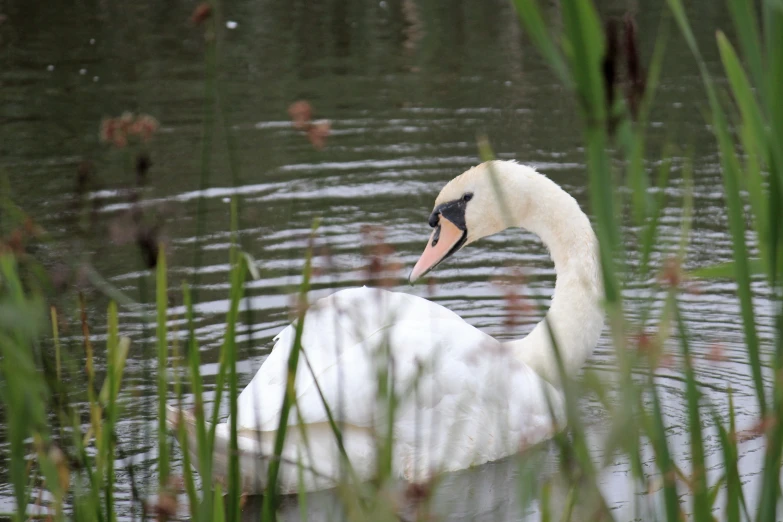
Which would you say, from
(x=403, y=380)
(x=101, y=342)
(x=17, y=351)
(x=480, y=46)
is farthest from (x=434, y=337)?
(x=480, y=46)

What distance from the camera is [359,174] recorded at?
8.36m

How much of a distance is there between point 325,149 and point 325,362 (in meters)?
5.00

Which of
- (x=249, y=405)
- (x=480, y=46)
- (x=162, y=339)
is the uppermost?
(x=480, y=46)

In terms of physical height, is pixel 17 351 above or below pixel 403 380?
above

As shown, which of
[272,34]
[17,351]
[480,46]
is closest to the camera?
[17,351]

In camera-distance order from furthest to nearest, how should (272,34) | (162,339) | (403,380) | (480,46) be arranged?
(272,34)
(480,46)
(403,380)
(162,339)

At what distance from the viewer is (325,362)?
4102 mm

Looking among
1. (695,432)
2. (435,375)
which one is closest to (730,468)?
(695,432)

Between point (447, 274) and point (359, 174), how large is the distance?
2028 mm

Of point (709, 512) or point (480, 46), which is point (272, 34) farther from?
point (709, 512)

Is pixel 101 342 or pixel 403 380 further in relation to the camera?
pixel 101 342

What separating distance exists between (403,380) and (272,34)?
35.5 feet

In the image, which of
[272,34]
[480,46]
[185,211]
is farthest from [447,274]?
[272,34]

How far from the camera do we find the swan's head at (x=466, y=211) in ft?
16.4
